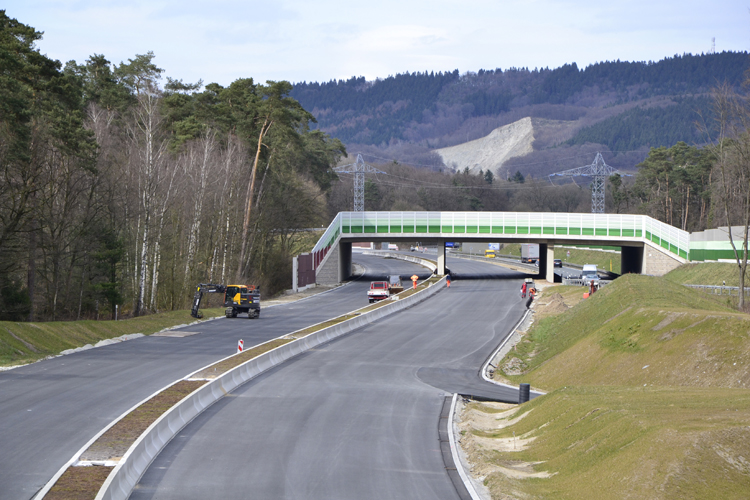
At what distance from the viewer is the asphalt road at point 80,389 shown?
14.0 meters

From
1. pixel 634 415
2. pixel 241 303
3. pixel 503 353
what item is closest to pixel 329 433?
pixel 634 415

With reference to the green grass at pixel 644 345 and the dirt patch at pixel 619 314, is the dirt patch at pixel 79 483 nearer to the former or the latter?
the green grass at pixel 644 345

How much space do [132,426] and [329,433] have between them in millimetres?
4661

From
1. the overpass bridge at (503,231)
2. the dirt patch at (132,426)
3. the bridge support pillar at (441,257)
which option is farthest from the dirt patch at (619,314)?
the bridge support pillar at (441,257)

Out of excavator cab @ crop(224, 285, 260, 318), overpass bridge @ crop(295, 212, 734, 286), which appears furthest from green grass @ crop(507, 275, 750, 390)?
overpass bridge @ crop(295, 212, 734, 286)

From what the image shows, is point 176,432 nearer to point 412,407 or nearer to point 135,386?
point 135,386

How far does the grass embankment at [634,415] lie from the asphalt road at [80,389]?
8.89 metres

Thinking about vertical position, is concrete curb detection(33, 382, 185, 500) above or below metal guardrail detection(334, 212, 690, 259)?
below

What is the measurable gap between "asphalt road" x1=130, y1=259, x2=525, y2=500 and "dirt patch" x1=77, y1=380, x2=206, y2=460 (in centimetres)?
77

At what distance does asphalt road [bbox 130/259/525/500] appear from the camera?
1318 centimetres

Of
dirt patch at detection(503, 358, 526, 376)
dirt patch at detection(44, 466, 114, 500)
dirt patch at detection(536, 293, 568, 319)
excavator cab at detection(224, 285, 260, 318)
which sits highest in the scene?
dirt patch at detection(44, 466, 114, 500)

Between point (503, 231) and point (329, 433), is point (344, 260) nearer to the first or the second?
point (503, 231)

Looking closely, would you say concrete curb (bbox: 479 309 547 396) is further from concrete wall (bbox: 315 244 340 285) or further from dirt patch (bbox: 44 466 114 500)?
concrete wall (bbox: 315 244 340 285)

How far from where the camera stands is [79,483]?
12109 mm
